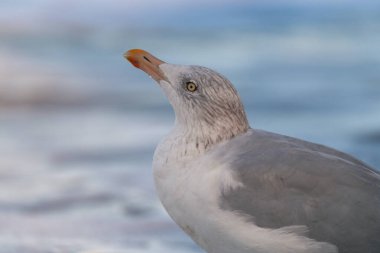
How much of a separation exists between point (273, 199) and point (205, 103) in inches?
25.1

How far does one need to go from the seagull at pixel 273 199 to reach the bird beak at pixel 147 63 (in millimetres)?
479

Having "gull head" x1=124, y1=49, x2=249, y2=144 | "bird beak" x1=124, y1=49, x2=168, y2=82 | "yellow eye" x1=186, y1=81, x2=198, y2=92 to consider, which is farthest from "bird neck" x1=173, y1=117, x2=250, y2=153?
"bird beak" x1=124, y1=49, x2=168, y2=82

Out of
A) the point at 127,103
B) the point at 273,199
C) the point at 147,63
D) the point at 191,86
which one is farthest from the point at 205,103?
the point at 127,103

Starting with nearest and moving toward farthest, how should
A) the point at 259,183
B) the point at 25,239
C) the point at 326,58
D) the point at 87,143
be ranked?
the point at 259,183, the point at 25,239, the point at 87,143, the point at 326,58

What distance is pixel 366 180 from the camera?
16.3 ft

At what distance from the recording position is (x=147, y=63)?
545 centimetres

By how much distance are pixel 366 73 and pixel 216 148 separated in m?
7.81

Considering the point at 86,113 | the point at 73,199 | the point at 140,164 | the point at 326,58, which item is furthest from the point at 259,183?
the point at 326,58

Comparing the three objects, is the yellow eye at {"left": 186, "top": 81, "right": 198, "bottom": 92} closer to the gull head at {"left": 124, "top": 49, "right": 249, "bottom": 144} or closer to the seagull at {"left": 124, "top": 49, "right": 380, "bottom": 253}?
the gull head at {"left": 124, "top": 49, "right": 249, "bottom": 144}

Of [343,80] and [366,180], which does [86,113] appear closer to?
[343,80]

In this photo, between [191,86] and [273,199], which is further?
[191,86]

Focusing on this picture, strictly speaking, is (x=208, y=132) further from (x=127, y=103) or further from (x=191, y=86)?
(x=127, y=103)

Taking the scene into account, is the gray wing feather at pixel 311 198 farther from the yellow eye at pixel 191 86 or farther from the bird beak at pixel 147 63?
the bird beak at pixel 147 63

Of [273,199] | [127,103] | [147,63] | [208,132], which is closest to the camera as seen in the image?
[273,199]
